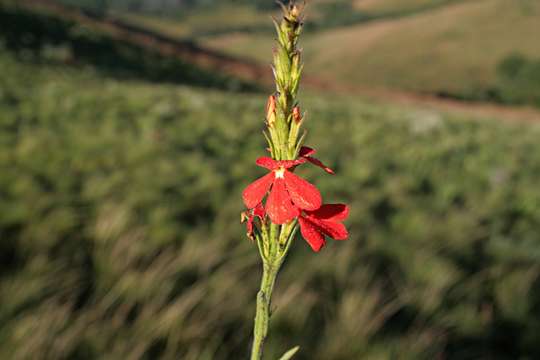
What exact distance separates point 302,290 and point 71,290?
1252mm

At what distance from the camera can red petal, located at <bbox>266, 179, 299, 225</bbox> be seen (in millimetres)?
500

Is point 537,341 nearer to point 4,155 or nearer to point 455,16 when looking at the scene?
point 4,155

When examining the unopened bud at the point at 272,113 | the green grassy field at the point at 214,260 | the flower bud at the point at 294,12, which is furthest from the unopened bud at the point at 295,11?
the green grassy field at the point at 214,260

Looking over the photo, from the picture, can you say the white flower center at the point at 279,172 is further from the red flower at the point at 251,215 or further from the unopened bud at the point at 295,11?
the unopened bud at the point at 295,11

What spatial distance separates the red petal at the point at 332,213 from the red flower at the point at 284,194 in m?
0.03

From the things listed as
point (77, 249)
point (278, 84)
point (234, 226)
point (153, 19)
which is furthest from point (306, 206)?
point (153, 19)

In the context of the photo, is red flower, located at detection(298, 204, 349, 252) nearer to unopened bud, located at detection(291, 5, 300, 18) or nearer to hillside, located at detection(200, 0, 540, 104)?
unopened bud, located at detection(291, 5, 300, 18)

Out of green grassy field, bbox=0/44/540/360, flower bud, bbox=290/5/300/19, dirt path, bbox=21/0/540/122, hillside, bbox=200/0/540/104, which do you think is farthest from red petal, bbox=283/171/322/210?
hillside, bbox=200/0/540/104

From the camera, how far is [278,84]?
1.72 ft

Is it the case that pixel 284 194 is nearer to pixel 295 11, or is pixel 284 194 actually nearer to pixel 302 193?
pixel 302 193

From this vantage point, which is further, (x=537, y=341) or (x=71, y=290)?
(x=537, y=341)

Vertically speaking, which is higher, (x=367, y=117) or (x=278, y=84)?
(x=278, y=84)

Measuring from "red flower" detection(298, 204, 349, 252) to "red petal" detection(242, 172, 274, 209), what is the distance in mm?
58

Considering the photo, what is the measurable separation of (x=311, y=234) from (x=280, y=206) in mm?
51
